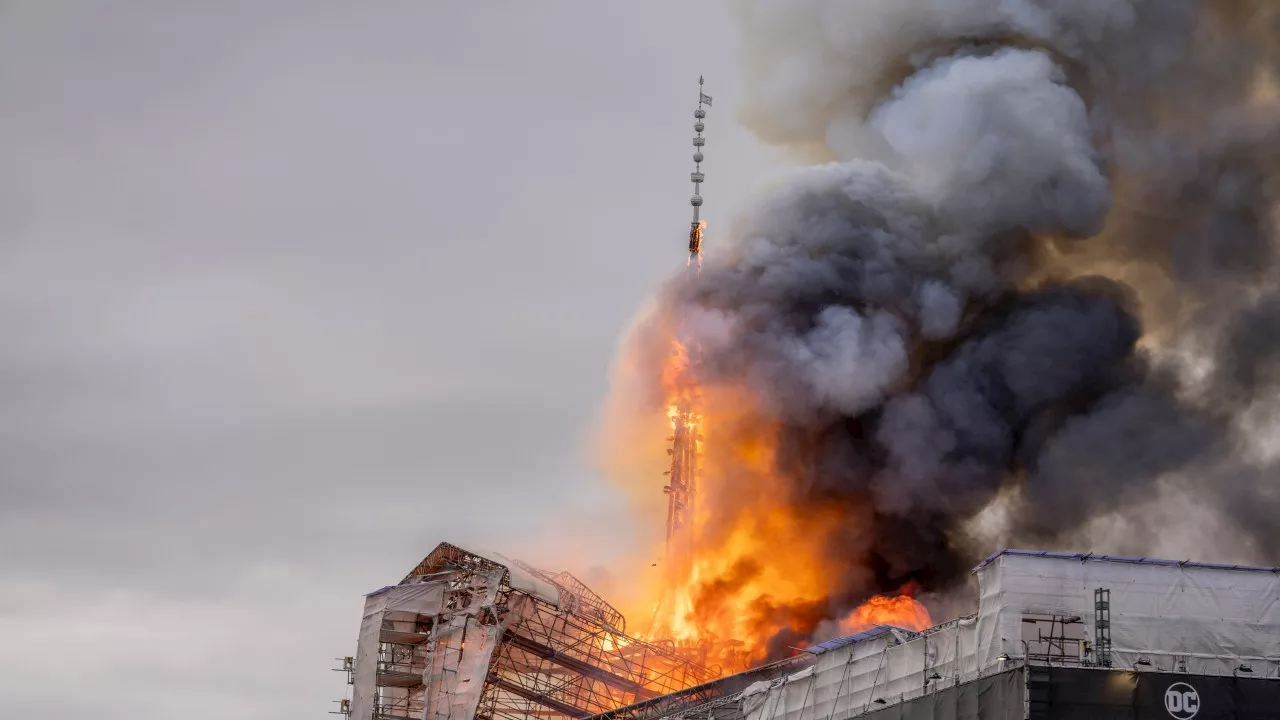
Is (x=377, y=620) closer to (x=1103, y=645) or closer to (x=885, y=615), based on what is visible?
(x=885, y=615)

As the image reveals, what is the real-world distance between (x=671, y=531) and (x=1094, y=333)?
2794 cm

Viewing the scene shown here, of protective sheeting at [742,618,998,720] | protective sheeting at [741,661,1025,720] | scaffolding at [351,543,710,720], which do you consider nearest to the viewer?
protective sheeting at [741,661,1025,720]

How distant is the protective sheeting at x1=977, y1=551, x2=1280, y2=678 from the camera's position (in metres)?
85.4

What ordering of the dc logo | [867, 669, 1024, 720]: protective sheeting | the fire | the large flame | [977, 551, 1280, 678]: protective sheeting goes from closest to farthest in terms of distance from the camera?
the dc logo, [867, 669, 1024, 720]: protective sheeting, [977, 551, 1280, 678]: protective sheeting, the fire, the large flame

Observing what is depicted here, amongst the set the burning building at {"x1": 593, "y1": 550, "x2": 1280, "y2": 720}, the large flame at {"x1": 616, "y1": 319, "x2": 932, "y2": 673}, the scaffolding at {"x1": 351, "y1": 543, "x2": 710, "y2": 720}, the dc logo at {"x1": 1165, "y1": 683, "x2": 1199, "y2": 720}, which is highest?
the large flame at {"x1": 616, "y1": 319, "x2": 932, "y2": 673}

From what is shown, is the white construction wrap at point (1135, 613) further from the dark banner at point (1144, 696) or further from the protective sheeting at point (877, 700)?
the dark banner at point (1144, 696)

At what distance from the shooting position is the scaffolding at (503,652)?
122 m

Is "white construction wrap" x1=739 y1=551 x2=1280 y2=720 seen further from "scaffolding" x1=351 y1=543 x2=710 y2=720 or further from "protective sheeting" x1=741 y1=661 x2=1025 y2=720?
"scaffolding" x1=351 y1=543 x2=710 y2=720

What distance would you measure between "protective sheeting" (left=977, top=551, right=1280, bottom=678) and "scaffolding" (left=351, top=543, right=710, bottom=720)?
37874mm

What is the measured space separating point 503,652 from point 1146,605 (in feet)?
155

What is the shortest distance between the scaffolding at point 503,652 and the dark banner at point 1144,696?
4099 cm

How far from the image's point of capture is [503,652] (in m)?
123

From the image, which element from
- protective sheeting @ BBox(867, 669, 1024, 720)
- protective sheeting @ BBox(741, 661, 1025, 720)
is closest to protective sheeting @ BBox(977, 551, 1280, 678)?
protective sheeting @ BBox(867, 669, 1024, 720)

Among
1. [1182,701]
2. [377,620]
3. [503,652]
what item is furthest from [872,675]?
[377,620]
